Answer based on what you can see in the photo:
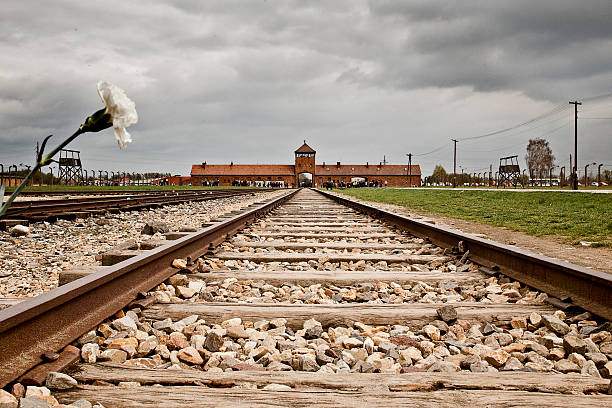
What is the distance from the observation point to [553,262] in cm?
252

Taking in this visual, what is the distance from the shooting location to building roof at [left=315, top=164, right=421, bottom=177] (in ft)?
314

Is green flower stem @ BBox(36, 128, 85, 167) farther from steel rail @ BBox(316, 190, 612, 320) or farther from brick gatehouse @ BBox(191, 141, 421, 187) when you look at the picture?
brick gatehouse @ BBox(191, 141, 421, 187)

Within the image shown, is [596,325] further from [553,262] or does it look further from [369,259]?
[369,259]

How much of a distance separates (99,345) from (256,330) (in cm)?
65

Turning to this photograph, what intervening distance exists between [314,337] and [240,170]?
307 feet

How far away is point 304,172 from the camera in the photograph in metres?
95.8

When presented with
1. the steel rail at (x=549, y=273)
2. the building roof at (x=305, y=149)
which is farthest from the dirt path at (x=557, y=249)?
the building roof at (x=305, y=149)

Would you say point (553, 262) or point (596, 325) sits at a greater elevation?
point (553, 262)

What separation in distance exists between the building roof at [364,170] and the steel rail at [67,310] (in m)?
94.1

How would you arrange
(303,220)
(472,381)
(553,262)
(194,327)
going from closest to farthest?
(472,381) < (194,327) < (553,262) < (303,220)

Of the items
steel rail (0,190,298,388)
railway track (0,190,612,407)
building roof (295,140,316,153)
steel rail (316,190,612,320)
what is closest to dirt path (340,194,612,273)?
steel rail (316,190,612,320)

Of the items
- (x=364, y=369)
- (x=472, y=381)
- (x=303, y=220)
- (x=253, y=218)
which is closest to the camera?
(x=472, y=381)

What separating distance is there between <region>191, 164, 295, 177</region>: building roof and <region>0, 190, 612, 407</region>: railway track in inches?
3584

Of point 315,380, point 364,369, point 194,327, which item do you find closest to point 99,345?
point 194,327
